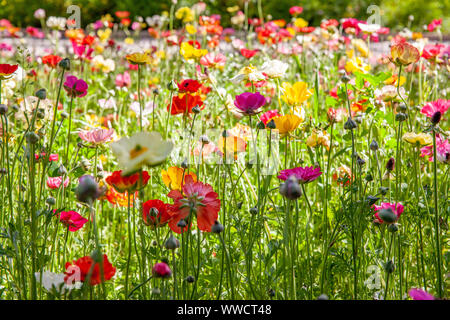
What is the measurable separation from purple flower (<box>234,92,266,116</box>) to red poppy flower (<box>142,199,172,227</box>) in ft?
0.87

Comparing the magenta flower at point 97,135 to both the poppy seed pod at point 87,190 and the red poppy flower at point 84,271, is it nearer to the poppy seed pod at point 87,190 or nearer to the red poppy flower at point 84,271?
the red poppy flower at point 84,271

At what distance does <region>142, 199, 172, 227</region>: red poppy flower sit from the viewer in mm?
903

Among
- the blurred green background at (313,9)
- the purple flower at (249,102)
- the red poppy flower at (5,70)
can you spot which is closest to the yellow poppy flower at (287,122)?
the purple flower at (249,102)

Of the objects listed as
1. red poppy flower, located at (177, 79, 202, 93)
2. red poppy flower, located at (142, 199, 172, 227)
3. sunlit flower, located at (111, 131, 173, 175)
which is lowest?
red poppy flower, located at (142, 199, 172, 227)

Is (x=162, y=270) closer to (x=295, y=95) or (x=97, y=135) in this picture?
(x=97, y=135)

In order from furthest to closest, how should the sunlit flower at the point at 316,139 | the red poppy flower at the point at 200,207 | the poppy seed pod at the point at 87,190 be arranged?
the sunlit flower at the point at 316,139, the red poppy flower at the point at 200,207, the poppy seed pod at the point at 87,190

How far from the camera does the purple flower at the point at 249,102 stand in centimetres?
104

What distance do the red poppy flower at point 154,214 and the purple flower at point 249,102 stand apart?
265mm

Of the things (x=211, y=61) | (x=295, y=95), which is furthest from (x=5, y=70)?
(x=211, y=61)

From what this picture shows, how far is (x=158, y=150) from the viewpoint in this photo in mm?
712

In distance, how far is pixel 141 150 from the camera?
71 cm

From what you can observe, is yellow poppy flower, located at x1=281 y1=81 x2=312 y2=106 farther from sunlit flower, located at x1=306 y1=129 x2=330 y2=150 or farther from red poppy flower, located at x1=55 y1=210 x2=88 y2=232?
red poppy flower, located at x1=55 y1=210 x2=88 y2=232

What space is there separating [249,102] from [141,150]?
1.29ft

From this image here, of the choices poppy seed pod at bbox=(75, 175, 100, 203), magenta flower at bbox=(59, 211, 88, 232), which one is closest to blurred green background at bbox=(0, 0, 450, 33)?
magenta flower at bbox=(59, 211, 88, 232)
